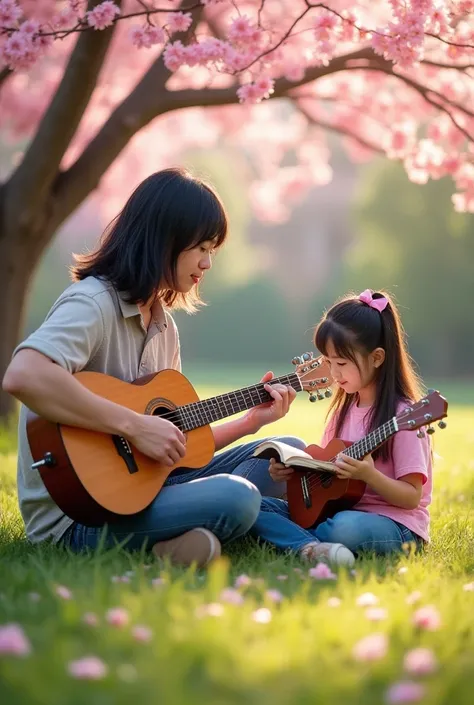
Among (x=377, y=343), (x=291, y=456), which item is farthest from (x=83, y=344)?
(x=377, y=343)

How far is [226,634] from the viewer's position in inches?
73.0

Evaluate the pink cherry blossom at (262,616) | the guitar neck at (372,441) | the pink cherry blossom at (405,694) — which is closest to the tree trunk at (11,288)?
the guitar neck at (372,441)

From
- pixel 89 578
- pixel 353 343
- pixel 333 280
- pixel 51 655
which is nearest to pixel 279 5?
pixel 353 343

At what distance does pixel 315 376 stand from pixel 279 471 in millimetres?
409

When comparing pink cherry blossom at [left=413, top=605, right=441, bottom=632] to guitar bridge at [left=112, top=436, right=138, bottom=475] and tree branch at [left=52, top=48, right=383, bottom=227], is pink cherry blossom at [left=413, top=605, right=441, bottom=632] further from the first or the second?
tree branch at [left=52, top=48, right=383, bottom=227]

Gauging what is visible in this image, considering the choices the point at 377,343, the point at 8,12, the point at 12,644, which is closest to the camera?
the point at 12,644

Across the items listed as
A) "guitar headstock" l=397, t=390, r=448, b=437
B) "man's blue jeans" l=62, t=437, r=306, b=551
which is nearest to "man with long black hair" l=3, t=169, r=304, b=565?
"man's blue jeans" l=62, t=437, r=306, b=551

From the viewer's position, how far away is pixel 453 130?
6.90 m

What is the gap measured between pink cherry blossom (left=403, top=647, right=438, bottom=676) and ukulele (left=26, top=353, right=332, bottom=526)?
1.30 m

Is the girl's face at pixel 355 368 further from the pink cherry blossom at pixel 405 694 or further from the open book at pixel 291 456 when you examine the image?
the pink cherry blossom at pixel 405 694

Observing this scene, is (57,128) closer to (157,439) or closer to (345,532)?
(157,439)

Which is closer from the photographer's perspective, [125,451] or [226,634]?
[226,634]

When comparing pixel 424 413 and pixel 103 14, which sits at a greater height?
pixel 103 14

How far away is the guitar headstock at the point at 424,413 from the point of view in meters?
3.01
